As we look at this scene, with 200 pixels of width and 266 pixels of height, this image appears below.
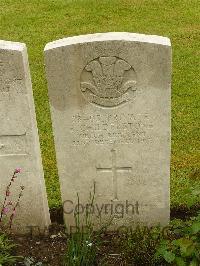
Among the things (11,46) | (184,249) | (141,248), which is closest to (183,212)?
(141,248)

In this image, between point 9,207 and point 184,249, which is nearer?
point 184,249

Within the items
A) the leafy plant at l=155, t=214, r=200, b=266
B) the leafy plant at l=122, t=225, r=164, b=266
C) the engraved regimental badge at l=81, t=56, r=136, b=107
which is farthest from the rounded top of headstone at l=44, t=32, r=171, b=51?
the leafy plant at l=122, t=225, r=164, b=266

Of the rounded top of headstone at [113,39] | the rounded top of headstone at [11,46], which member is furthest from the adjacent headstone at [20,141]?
the rounded top of headstone at [113,39]

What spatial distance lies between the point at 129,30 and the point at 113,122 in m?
5.23

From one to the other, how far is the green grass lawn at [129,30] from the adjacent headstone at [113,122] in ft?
2.21

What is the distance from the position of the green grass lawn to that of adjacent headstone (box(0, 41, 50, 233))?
48cm

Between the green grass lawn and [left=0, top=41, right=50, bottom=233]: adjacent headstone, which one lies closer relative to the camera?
[left=0, top=41, right=50, bottom=233]: adjacent headstone

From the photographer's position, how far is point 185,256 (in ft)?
13.3

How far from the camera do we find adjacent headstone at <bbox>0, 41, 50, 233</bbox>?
4062 mm

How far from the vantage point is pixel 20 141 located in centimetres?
439

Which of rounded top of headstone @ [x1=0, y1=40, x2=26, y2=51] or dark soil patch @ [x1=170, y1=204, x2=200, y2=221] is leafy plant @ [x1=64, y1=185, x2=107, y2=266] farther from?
rounded top of headstone @ [x1=0, y1=40, x2=26, y2=51]

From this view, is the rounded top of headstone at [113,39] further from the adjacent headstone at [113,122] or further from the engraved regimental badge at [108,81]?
the engraved regimental badge at [108,81]

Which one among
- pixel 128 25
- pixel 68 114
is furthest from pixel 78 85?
pixel 128 25

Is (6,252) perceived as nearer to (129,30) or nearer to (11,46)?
(11,46)
